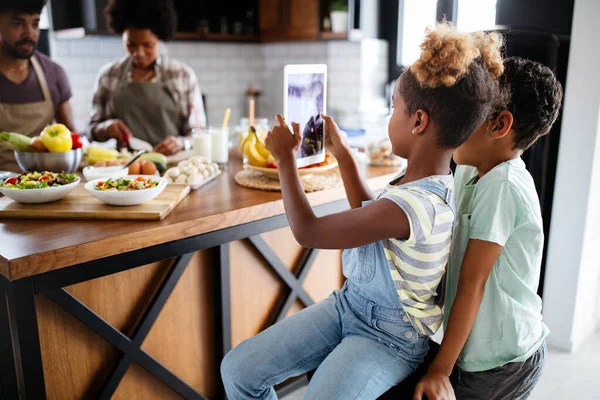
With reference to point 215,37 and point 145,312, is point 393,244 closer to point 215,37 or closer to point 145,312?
point 145,312

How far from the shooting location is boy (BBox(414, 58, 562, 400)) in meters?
1.21

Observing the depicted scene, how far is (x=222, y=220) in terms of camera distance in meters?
1.62

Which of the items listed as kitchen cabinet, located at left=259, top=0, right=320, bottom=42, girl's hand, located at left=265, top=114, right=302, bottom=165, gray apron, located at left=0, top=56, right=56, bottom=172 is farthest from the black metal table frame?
kitchen cabinet, located at left=259, top=0, right=320, bottom=42

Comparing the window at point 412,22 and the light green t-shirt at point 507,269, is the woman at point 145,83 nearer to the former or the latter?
the window at point 412,22

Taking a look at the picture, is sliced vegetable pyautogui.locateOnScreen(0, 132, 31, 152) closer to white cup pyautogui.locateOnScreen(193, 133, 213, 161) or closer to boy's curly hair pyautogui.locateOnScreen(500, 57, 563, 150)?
white cup pyautogui.locateOnScreen(193, 133, 213, 161)

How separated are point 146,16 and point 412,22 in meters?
2.20

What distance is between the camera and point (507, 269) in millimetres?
1265

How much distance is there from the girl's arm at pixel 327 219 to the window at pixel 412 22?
3.15 metres

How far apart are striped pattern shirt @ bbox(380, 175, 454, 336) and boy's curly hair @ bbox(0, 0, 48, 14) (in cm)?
272

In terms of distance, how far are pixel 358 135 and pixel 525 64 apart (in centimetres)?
255

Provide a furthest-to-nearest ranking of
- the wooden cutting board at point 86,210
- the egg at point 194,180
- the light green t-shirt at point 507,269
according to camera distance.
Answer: the egg at point 194,180 < the wooden cutting board at point 86,210 < the light green t-shirt at point 507,269

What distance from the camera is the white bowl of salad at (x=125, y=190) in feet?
5.00

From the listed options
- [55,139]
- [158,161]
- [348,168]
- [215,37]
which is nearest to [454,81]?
[348,168]

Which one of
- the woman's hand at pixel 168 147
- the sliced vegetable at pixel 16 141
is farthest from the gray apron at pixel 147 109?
the sliced vegetable at pixel 16 141
